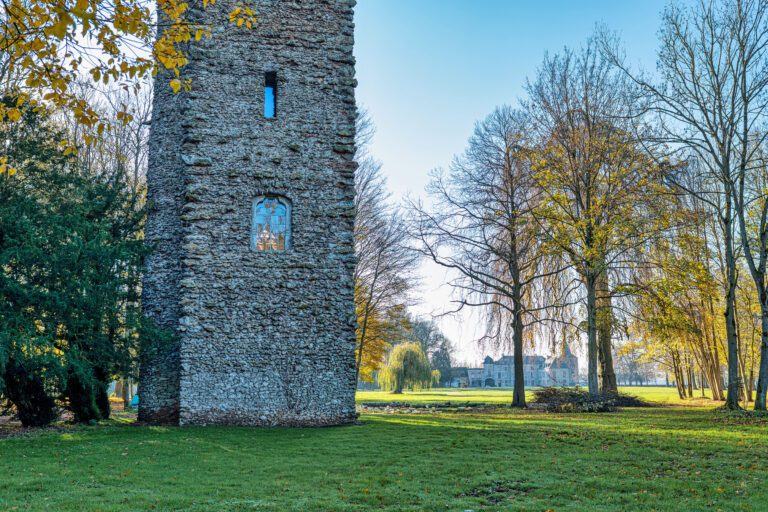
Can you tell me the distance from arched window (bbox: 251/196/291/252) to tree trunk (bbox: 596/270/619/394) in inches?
432

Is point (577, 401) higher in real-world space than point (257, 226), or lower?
lower

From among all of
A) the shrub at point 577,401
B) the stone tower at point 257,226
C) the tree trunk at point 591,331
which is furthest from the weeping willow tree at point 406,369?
the stone tower at point 257,226

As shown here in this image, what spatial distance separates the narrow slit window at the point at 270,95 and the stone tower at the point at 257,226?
0.03 metres

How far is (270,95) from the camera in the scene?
49.0ft

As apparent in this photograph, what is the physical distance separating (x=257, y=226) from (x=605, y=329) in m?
13.5

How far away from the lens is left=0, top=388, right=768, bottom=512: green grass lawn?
6.33 meters

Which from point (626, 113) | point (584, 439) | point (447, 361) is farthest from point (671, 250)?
point (447, 361)

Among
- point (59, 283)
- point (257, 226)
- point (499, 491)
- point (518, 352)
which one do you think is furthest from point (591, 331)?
point (59, 283)

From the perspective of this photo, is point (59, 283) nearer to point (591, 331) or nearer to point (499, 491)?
point (499, 491)

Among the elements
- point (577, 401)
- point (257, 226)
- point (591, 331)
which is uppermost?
point (257, 226)

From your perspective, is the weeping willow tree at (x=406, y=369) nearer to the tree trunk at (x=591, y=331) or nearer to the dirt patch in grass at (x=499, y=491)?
the tree trunk at (x=591, y=331)

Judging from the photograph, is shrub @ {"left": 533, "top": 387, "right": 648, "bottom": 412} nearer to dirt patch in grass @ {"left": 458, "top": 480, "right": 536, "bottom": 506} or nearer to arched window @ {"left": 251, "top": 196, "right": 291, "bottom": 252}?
arched window @ {"left": 251, "top": 196, "right": 291, "bottom": 252}

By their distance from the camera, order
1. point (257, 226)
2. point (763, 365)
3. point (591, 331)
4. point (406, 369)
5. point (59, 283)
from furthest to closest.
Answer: point (406, 369) < point (591, 331) < point (763, 365) < point (257, 226) < point (59, 283)

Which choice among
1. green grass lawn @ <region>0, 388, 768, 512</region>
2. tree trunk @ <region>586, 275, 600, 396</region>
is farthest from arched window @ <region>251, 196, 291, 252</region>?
tree trunk @ <region>586, 275, 600, 396</region>
